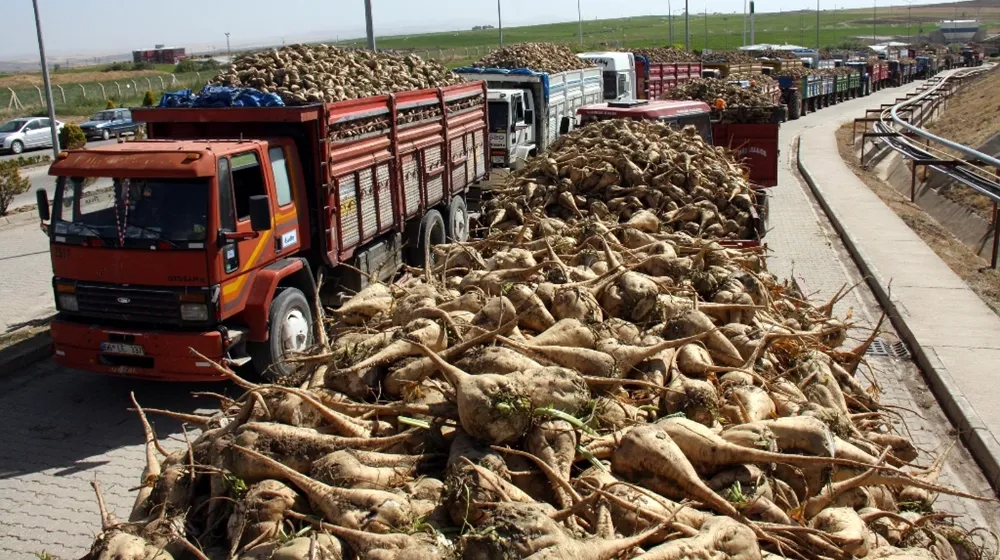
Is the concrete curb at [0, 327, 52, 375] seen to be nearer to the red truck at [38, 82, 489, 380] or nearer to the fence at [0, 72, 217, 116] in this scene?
the red truck at [38, 82, 489, 380]

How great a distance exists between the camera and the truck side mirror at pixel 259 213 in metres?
7.88

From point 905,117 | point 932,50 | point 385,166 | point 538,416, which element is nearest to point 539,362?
point 538,416

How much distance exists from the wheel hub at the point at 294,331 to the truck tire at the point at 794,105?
3149 centimetres

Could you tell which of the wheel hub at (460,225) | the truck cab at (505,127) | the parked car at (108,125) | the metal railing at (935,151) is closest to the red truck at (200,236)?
the wheel hub at (460,225)

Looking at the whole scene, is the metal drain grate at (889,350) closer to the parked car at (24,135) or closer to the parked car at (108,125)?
the parked car at (24,135)

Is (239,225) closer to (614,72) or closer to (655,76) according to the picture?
(614,72)

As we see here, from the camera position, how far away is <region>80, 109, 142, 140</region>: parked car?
33.2m

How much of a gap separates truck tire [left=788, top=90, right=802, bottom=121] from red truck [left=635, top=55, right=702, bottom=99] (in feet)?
24.0

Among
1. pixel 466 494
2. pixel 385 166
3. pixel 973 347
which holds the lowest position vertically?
pixel 973 347

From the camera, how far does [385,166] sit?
10594mm

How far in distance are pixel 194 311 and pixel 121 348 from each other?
79 cm

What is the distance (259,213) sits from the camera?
7.94 m

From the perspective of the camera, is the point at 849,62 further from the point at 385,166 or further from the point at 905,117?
the point at 385,166

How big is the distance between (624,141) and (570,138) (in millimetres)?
960
